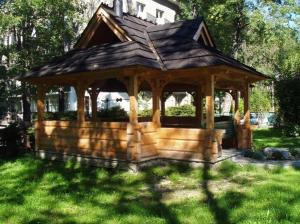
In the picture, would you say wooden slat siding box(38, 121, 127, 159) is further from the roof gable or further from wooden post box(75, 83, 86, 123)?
the roof gable

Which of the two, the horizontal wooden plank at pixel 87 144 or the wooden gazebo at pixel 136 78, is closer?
the wooden gazebo at pixel 136 78

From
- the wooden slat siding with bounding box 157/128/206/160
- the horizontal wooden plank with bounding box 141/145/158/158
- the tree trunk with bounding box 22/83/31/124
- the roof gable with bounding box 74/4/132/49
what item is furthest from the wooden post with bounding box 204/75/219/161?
the tree trunk with bounding box 22/83/31/124

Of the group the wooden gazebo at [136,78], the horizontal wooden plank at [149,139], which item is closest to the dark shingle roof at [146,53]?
the wooden gazebo at [136,78]

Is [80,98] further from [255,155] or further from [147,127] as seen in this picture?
[255,155]

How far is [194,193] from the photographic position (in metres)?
8.92

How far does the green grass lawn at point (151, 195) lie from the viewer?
23.6 feet

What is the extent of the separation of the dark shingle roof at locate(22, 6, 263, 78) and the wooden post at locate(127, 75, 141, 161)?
788 millimetres

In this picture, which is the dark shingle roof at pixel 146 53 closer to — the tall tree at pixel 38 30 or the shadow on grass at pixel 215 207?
the shadow on grass at pixel 215 207

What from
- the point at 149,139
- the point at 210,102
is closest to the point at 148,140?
the point at 149,139

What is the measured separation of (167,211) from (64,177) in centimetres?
420

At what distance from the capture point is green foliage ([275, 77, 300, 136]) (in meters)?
22.4

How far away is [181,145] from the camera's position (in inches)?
465

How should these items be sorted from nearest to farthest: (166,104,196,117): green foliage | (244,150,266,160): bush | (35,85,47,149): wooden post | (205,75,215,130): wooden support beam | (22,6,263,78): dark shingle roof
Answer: (22,6,263,78): dark shingle roof → (205,75,215,130): wooden support beam → (244,150,266,160): bush → (35,85,47,149): wooden post → (166,104,196,117): green foliage

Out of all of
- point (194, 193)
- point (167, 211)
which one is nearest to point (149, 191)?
point (194, 193)
